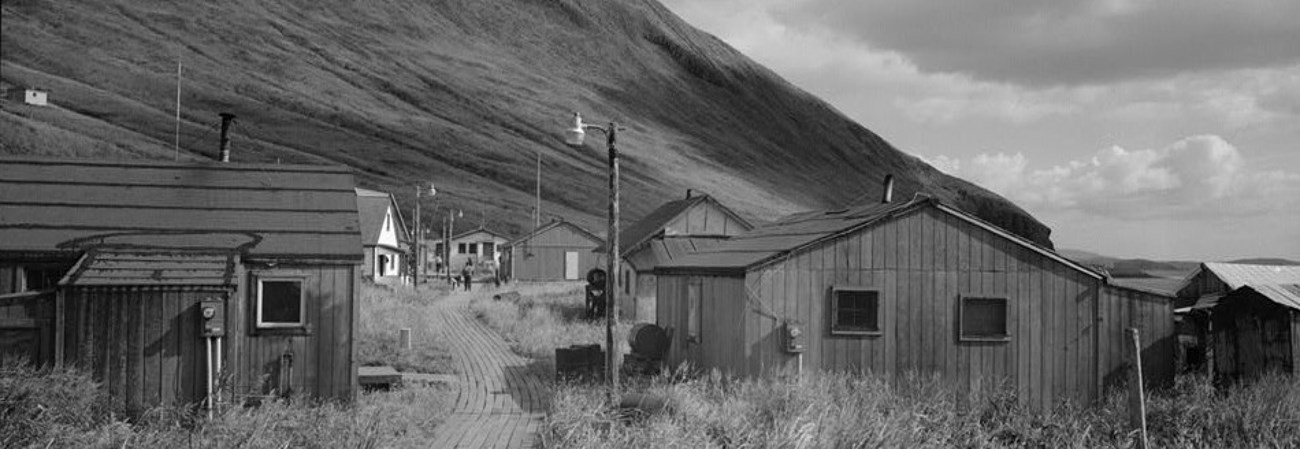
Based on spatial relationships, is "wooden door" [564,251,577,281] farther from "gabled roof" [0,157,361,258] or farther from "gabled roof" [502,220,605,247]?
"gabled roof" [0,157,361,258]

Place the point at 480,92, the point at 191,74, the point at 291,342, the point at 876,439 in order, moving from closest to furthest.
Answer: the point at 876,439, the point at 291,342, the point at 191,74, the point at 480,92

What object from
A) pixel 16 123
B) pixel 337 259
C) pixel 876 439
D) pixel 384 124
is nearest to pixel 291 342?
pixel 337 259

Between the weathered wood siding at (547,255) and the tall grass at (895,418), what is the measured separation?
5821cm

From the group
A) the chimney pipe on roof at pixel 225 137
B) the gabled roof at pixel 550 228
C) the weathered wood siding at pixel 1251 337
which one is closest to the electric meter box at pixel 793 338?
the weathered wood siding at pixel 1251 337

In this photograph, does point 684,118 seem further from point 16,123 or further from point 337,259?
point 337,259

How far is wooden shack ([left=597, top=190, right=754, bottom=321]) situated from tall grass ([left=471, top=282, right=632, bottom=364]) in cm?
207

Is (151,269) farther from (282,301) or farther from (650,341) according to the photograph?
(650,341)

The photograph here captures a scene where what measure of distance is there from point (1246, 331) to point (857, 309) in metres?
7.26

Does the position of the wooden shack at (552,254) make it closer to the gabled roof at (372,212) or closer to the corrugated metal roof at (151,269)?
the gabled roof at (372,212)

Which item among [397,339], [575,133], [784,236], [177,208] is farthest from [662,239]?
[177,208]

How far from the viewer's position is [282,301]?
17.4 meters

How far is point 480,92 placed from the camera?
539ft

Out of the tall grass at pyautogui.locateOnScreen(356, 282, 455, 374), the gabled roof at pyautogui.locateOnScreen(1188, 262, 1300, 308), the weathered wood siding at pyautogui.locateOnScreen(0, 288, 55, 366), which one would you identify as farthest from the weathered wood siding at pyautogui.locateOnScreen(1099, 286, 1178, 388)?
the weathered wood siding at pyautogui.locateOnScreen(0, 288, 55, 366)

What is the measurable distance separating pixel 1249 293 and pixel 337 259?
15.4 m
